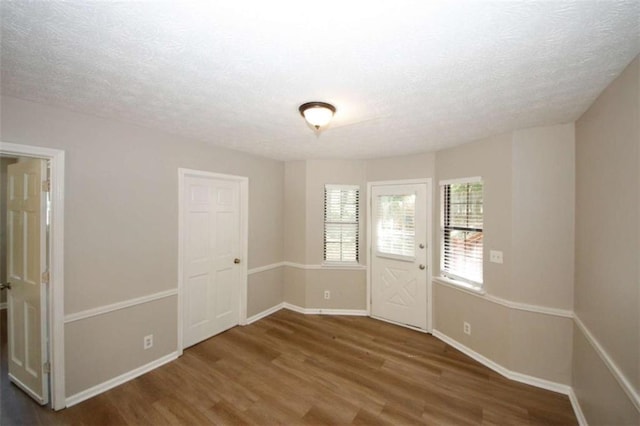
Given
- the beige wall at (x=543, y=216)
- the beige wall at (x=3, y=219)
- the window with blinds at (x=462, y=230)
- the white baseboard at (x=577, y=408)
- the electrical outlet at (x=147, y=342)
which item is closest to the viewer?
the white baseboard at (x=577, y=408)

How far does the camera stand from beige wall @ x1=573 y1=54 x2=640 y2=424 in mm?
1419

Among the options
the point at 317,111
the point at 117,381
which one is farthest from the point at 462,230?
the point at 117,381

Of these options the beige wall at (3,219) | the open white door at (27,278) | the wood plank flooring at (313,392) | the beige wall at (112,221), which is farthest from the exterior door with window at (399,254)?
the beige wall at (3,219)

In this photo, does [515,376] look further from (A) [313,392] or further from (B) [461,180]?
(B) [461,180]

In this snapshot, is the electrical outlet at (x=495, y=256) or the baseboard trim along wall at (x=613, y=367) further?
the electrical outlet at (x=495, y=256)

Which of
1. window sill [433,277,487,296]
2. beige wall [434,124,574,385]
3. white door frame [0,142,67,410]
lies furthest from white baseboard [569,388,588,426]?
white door frame [0,142,67,410]

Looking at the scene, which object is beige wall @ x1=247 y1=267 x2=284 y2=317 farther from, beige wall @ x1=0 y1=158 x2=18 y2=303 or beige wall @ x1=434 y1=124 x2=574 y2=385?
beige wall @ x1=0 y1=158 x2=18 y2=303

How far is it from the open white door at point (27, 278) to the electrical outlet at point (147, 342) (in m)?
0.69

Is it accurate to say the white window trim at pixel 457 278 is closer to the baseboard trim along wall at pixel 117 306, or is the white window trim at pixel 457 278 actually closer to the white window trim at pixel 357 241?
the white window trim at pixel 357 241

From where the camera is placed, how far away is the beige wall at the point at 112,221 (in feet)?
6.98

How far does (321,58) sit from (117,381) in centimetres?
327

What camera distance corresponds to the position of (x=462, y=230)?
10.3 feet

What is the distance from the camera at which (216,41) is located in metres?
1.25

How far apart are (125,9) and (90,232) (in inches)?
77.8
